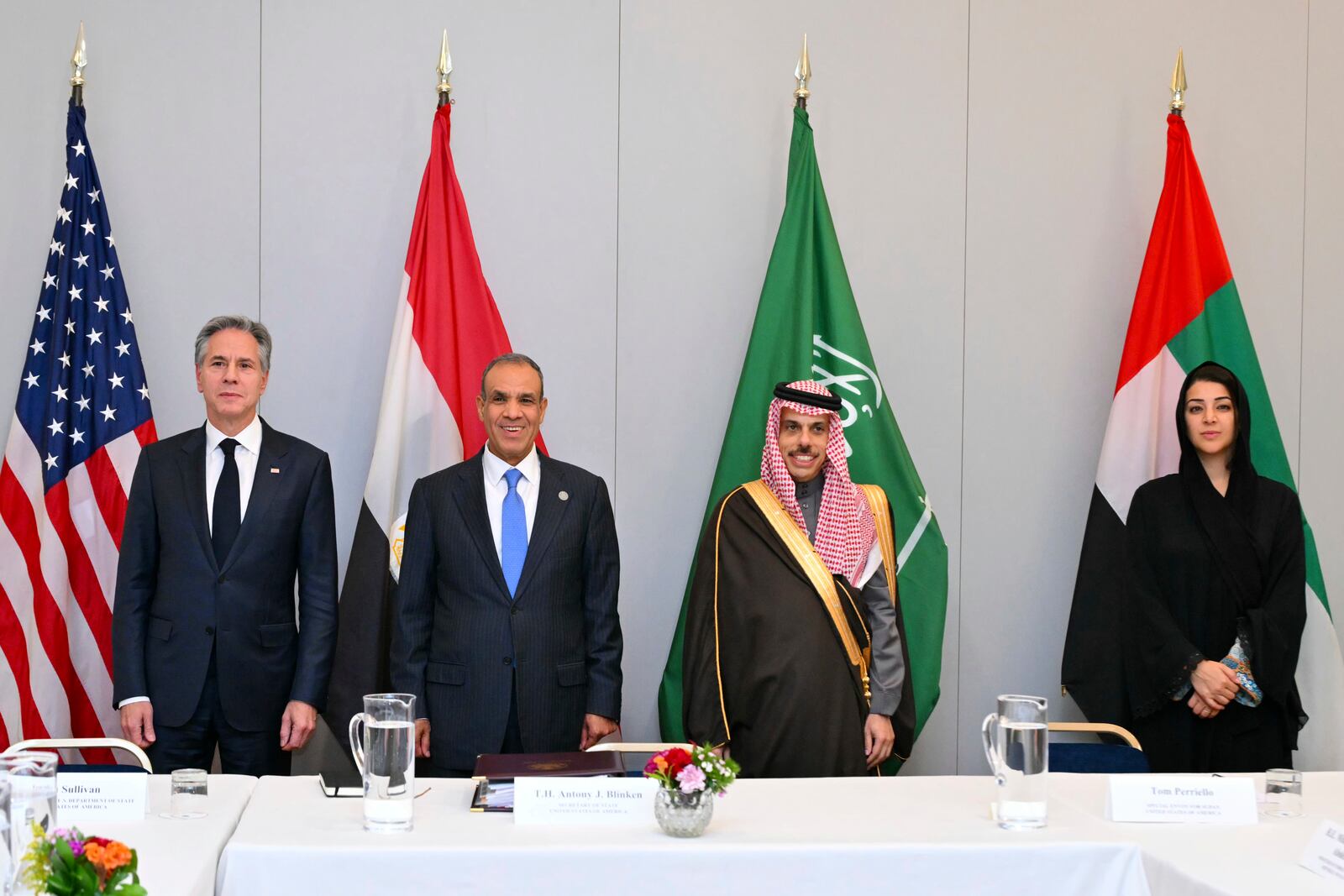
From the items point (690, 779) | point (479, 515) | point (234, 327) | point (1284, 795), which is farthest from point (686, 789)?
point (234, 327)

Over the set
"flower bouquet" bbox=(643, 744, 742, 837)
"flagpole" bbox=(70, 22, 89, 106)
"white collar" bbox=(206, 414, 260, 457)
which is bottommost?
"flower bouquet" bbox=(643, 744, 742, 837)

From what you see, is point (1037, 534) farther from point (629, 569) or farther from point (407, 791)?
point (407, 791)

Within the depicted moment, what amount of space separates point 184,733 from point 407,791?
4.77 feet

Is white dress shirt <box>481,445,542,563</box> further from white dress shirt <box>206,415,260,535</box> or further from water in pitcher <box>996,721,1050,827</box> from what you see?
water in pitcher <box>996,721,1050,827</box>

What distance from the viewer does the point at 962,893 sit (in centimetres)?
197

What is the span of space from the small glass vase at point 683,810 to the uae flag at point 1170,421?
219 cm

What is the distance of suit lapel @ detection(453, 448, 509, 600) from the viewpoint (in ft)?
10.5

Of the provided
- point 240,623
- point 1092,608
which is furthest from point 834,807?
point 1092,608

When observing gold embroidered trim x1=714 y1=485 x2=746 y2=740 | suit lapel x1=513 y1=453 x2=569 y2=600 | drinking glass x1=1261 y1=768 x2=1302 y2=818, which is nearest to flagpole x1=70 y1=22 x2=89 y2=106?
suit lapel x1=513 y1=453 x2=569 y2=600

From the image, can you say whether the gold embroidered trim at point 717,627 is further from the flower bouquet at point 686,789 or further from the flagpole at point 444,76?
the flagpole at point 444,76

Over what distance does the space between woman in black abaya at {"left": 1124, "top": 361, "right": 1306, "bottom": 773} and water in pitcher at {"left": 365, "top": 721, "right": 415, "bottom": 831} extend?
2349 mm

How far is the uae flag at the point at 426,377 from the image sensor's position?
3633mm

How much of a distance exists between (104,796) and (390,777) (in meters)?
0.49

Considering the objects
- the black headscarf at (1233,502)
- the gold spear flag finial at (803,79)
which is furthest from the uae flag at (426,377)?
the black headscarf at (1233,502)
